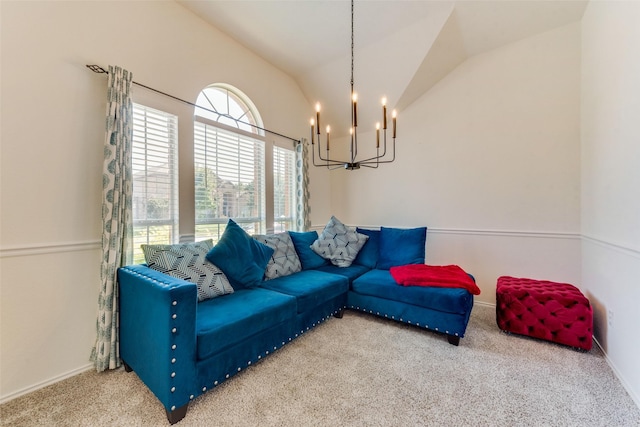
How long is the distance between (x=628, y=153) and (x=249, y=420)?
2970 millimetres

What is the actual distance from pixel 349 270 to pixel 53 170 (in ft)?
9.03

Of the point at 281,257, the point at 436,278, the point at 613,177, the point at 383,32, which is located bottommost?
the point at 436,278

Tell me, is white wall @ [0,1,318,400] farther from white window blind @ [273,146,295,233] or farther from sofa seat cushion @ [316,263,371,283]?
sofa seat cushion @ [316,263,371,283]

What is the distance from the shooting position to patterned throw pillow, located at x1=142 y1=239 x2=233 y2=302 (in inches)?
76.2

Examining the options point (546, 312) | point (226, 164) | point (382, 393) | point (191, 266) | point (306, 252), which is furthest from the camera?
point (306, 252)

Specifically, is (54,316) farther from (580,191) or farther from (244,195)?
(580,191)

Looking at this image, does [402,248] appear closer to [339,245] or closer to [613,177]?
[339,245]

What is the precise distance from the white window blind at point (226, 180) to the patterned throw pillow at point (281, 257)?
0.50 metres


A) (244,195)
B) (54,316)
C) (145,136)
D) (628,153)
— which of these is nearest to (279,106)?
(244,195)

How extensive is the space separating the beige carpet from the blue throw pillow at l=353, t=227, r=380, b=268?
121 centimetres

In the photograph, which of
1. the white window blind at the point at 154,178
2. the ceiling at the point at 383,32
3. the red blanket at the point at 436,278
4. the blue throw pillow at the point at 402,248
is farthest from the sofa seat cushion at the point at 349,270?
the ceiling at the point at 383,32

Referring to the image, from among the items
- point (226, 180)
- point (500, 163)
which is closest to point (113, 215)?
point (226, 180)

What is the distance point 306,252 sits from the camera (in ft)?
10.4

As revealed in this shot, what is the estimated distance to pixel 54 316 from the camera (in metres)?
1.77
